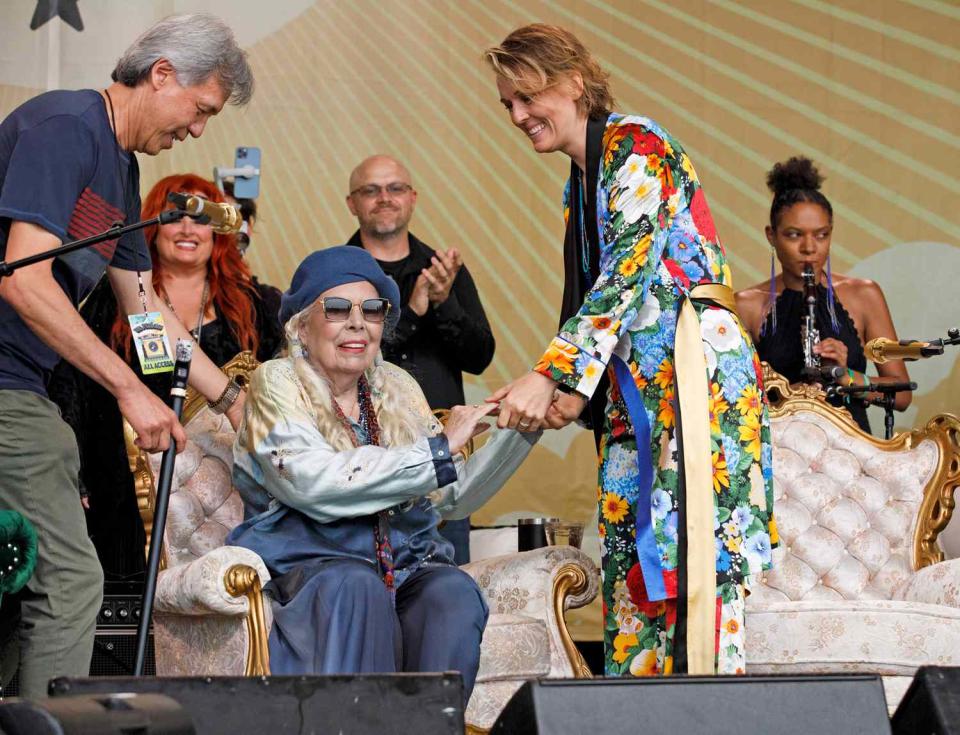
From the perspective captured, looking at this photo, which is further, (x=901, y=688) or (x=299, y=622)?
(x=901, y=688)

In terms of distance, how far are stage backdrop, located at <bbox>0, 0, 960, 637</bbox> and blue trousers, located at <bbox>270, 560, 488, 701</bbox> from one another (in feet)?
7.98

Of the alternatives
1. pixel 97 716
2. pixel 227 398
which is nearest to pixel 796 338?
pixel 227 398

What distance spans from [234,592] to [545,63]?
120cm

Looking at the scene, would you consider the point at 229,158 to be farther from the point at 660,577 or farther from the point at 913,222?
the point at 660,577

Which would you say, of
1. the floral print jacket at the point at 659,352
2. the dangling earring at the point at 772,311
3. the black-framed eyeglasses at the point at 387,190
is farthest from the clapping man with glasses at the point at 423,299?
the floral print jacket at the point at 659,352

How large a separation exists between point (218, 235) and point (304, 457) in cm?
147

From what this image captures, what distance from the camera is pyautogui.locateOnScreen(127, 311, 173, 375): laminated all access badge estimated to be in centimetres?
249

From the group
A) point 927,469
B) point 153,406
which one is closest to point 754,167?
point 927,469

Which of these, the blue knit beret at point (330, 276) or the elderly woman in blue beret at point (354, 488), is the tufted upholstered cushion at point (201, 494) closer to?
the elderly woman in blue beret at point (354, 488)

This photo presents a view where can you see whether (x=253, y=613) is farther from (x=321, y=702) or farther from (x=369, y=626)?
(x=321, y=702)

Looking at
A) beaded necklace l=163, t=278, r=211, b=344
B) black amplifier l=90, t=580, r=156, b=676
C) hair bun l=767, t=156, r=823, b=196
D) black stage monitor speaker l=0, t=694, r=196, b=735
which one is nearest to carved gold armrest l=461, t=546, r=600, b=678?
black amplifier l=90, t=580, r=156, b=676

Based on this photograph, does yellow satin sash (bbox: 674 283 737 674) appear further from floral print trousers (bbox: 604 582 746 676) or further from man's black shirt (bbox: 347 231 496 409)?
man's black shirt (bbox: 347 231 496 409)

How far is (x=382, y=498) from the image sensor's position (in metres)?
2.77

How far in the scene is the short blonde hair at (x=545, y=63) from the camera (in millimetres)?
2730
